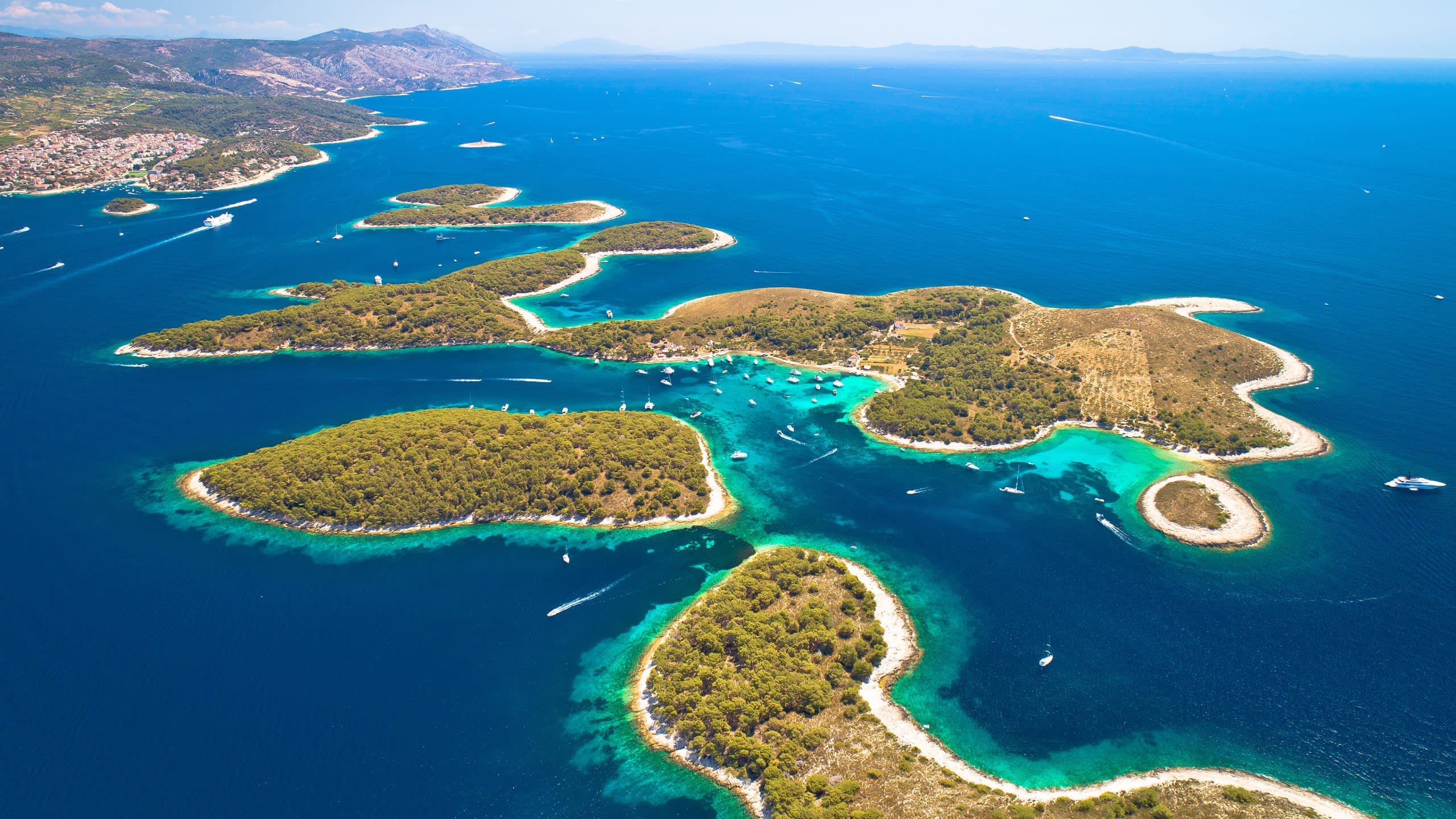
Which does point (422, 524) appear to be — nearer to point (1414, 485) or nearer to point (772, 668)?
point (772, 668)

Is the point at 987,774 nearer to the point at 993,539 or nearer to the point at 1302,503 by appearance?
the point at 993,539

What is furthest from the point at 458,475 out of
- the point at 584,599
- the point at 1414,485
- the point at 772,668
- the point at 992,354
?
the point at 1414,485

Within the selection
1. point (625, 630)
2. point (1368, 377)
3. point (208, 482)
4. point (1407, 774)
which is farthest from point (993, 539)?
point (208, 482)

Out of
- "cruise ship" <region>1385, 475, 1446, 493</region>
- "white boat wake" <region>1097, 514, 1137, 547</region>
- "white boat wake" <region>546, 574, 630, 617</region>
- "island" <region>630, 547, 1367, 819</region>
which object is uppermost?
"cruise ship" <region>1385, 475, 1446, 493</region>

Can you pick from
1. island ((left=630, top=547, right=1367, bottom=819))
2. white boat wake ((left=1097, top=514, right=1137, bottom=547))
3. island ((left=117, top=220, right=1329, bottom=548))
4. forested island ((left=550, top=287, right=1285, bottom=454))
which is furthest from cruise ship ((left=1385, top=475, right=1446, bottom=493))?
island ((left=630, top=547, right=1367, bottom=819))

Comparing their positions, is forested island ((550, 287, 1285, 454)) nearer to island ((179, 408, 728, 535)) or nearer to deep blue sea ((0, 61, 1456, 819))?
deep blue sea ((0, 61, 1456, 819))

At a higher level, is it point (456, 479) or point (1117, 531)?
point (1117, 531)

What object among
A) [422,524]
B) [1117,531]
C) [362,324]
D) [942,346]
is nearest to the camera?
[1117,531]
